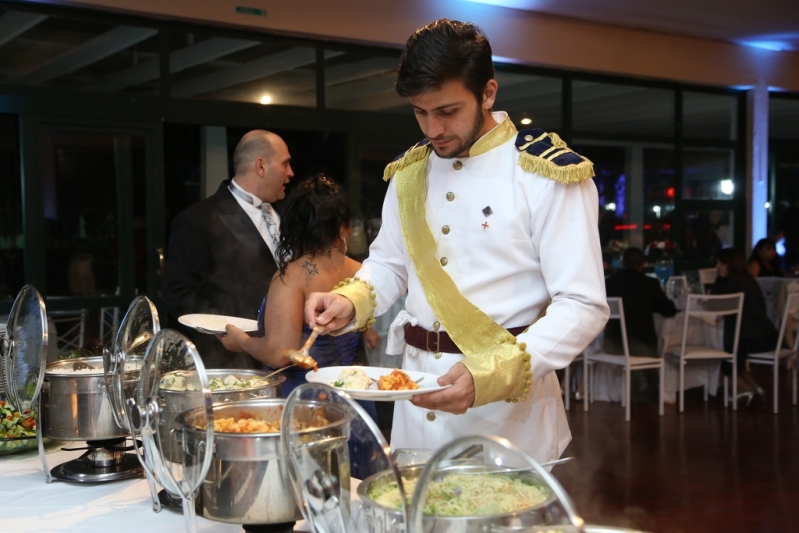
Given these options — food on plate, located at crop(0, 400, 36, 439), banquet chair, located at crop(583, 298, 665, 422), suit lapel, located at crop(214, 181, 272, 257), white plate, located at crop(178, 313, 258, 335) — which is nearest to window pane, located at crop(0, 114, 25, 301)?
suit lapel, located at crop(214, 181, 272, 257)

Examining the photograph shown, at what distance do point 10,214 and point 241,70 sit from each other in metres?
1.95

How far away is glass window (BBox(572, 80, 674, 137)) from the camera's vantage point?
332 inches

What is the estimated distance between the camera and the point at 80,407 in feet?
6.15

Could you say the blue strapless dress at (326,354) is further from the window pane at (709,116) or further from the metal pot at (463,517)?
the window pane at (709,116)

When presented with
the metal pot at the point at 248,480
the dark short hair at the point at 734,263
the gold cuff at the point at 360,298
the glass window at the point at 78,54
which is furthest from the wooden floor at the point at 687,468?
the glass window at the point at 78,54

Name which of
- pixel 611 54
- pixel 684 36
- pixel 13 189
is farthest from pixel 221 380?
pixel 684 36

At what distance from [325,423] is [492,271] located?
692 mm

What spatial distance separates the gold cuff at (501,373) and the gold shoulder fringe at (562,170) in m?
0.35

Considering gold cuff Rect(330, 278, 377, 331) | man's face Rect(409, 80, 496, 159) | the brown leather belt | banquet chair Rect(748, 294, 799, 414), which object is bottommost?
banquet chair Rect(748, 294, 799, 414)

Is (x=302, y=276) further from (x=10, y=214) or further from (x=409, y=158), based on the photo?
(x=10, y=214)

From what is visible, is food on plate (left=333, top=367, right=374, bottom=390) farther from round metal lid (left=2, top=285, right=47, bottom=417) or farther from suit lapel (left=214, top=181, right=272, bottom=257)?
suit lapel (left=214, top=181, right=272, bottom=257)

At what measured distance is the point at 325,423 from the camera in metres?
1.24

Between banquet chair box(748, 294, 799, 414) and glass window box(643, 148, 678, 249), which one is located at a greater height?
glass window box(643, 148, 678, 249)

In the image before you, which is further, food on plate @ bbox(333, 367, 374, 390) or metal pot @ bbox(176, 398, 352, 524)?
food on plate @ bbox(333, 367, 374, 390)
